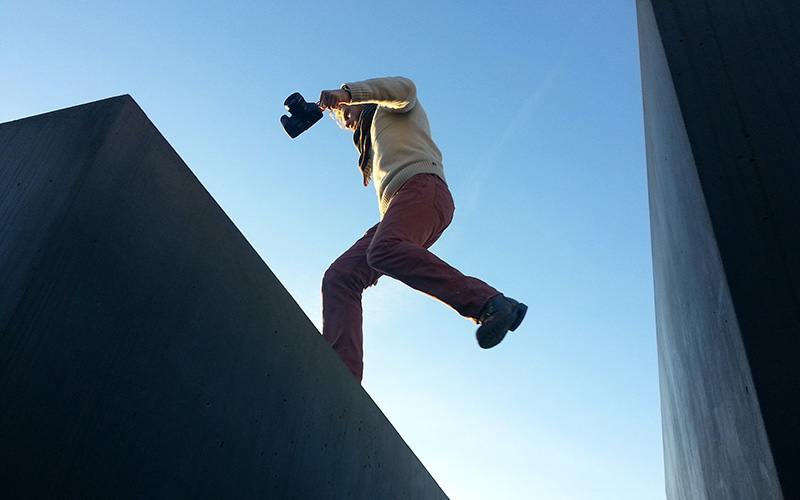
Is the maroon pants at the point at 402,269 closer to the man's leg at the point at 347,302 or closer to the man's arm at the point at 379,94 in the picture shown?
the man's leg at the point at 347,302

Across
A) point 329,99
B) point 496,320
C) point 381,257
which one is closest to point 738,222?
point 496,320

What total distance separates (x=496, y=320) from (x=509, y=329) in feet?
0.27

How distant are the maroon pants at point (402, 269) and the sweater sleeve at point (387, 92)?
44 centimetres

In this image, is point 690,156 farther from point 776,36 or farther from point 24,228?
point 24,228

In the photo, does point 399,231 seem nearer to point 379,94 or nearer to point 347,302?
point 347,302

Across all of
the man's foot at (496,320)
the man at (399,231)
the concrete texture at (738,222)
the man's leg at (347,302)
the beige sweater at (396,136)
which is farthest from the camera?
the beige sweater at (396,136)

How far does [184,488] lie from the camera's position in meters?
1.30

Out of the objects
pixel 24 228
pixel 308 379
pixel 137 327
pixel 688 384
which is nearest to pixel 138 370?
pixel 137 327

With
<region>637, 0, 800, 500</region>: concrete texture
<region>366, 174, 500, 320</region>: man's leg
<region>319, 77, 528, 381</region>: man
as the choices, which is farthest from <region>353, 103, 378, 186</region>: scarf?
<region>637, 0, 800, 500</region>: concrete texture

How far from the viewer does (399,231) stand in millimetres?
2834

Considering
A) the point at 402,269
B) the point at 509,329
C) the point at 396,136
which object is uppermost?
the point at 396,136

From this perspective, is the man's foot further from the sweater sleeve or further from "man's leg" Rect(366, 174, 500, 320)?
the sweater sleeve

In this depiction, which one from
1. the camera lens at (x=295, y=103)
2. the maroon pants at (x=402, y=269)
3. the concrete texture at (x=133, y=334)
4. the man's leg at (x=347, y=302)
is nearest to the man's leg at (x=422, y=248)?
the maroon pants at (x=402, y=269)

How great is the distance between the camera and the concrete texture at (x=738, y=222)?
97 cm
